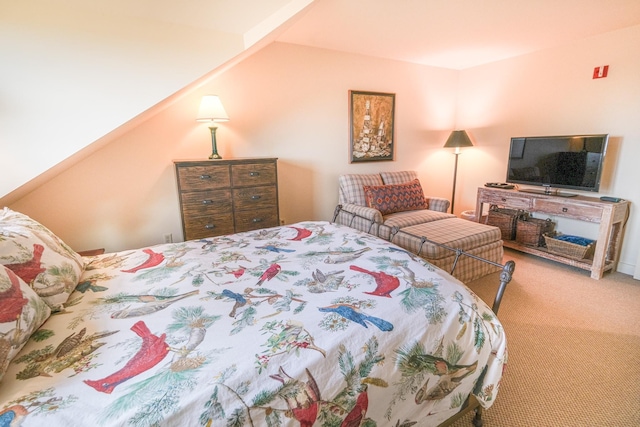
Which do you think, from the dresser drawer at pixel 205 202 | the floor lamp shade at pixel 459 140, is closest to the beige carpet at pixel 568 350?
the floor lamp shade at pixel 459 140

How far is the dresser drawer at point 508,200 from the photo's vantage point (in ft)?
11.0

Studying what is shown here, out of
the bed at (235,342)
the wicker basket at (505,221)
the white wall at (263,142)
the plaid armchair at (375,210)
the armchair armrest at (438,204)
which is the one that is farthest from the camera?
the armchair armrest at (438,204)

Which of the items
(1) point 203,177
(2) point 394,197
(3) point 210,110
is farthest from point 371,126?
(1) point 203,177

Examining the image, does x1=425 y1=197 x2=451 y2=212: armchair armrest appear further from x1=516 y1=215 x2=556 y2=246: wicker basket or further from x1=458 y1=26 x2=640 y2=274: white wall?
x1=458 y1=26 x2=640 y2=274: white wall

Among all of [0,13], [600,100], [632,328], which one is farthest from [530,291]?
[0,13]

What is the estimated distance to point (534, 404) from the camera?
158 centimetres

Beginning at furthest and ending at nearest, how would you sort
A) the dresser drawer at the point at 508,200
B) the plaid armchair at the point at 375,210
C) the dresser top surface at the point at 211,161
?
the dresser drawer at the point at 508,200 < the plaid armchair at the point at 375,210 < the dresser top surface at the point at 211,161

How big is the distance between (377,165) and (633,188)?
2.63m

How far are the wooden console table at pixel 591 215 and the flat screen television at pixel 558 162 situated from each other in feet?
0.66

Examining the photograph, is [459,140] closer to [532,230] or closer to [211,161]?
[532,230]

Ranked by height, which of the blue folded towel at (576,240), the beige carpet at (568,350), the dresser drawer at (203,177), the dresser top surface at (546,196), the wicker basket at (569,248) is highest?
the dresser drawer at (203,177)

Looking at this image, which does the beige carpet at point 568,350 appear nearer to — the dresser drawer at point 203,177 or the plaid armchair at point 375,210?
the plaid armchair at point 375,210

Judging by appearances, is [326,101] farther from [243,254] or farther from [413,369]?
[413,369]

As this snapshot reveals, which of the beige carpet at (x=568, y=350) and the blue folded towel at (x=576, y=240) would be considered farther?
the blue folded towel at (x=576, y=240)
